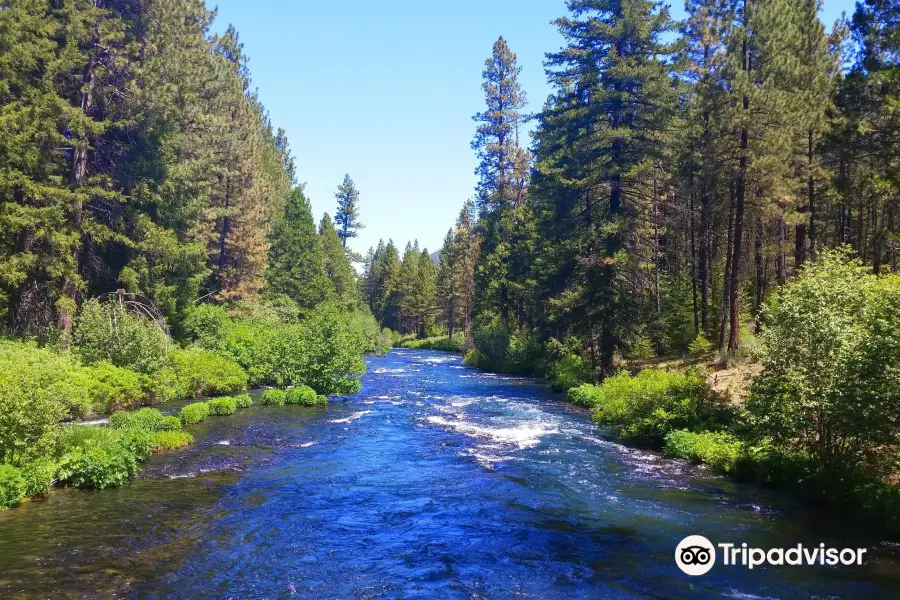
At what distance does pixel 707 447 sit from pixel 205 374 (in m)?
22.6

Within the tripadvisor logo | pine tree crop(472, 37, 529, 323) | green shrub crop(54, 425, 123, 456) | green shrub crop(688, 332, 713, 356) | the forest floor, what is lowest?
the tripadvisor logo

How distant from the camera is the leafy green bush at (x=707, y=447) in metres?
16.4

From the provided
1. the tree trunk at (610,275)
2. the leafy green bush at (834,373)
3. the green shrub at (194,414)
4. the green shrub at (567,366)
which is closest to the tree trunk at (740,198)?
the tree trunk at (610,275)

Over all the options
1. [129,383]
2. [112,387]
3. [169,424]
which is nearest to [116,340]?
[129,383]

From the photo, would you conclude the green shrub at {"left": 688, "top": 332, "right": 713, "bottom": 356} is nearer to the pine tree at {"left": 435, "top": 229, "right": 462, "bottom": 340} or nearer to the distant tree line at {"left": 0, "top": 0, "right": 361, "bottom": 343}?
the distant tree line at {"left": 0, "top": 0, "right": 361, "bottom": 343}

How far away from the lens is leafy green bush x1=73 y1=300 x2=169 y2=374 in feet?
81.9

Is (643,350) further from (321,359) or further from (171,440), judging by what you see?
(171,440)

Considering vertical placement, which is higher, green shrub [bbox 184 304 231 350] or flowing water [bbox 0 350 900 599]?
green shrub [bbox 184 304 231 350]

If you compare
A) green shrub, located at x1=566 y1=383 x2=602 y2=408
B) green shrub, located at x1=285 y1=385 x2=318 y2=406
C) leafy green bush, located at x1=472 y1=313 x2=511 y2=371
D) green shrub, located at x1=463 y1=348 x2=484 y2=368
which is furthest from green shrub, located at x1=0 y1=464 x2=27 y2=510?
green shrub, located at x1=463 y1=348 x2=484 y2=368

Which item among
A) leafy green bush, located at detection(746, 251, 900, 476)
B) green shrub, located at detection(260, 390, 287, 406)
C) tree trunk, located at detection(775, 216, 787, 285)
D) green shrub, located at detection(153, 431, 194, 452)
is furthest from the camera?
tree trunk, located at detection(775, 216, 787, 285)

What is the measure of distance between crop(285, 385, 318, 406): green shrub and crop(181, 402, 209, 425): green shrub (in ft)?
16.4

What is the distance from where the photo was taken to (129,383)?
76.5 feet

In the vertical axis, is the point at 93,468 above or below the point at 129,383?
below

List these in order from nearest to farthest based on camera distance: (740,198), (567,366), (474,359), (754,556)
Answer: (754,556) → (740,198) → (567,366) → (474,359)
